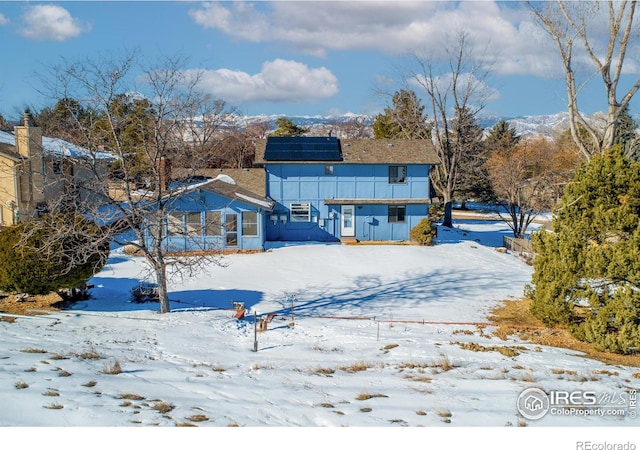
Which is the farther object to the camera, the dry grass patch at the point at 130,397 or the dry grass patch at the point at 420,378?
the dry grass patch at the point at 420,378

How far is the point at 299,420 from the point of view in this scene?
792 cm

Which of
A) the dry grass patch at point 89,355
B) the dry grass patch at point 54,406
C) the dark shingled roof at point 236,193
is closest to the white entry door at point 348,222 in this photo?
the dark shingled roof at point 236,193

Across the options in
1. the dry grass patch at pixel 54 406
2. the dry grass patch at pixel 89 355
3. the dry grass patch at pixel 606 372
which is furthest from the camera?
the dry grass patch at pixel 606 372

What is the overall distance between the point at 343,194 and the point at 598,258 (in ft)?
65.5

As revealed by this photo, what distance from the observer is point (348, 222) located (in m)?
32.0

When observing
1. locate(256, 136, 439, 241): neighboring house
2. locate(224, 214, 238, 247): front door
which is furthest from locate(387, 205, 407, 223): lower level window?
locate(224, 214, 238, 247): front door

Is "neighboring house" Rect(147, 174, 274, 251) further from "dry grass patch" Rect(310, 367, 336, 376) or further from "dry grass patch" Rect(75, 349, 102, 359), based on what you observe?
"dry grass patch" Rect(310, 367, 336, 376)

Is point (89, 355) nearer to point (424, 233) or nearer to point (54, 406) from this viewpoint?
point (54, 406)

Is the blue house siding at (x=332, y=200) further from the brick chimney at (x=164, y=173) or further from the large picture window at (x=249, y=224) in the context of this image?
the brick chimney at (x=164, y=173)

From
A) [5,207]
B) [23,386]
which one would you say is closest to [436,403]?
[23,386]

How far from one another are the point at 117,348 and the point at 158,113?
6.93m

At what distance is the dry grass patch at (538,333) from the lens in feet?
41.5

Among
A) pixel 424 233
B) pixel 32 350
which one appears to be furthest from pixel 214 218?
pixel 32 350

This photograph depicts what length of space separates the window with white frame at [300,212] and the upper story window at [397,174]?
5.51 metres
